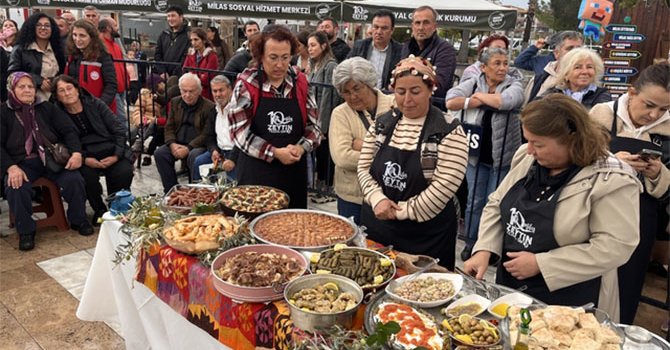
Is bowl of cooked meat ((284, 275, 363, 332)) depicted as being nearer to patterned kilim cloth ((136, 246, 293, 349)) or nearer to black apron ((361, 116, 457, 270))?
patterned kilim cloth ((136, 246, 293, 349))

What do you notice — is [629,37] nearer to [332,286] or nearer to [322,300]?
[332,286]

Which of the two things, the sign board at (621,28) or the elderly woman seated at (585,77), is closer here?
the elderly woman seated at (585,77)

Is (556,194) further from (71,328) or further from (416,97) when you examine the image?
(71,328)

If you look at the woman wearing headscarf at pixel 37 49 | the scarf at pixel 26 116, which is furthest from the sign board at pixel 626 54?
the woman wearing headscarf at pixel 37 49

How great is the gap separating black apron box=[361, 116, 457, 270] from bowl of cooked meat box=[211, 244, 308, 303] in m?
0.72

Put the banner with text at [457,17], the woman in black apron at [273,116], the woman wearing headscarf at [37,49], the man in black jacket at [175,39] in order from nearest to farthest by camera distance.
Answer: the woman in black apron at [273,116]
the woman wearing headscarf at [37,49]
the man in black jacket at [175,39]
the banner with text at [457,17]

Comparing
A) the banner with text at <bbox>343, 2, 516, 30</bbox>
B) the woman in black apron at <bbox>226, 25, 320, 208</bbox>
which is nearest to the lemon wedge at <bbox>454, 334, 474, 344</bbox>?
the woman in black apron at <bbox>226, 25, 320, 208</bbox>

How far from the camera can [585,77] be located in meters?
3.69

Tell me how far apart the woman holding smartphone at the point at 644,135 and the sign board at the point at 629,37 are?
16.8ft

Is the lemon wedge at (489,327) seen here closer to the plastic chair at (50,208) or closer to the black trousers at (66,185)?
the black trousers at (66,185)

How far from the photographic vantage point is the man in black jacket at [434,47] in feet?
15.1

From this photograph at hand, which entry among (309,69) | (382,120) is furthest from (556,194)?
(309,69)

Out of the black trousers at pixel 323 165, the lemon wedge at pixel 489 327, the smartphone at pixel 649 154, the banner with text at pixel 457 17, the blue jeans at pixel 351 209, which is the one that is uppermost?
the banner with text at pixel 457 17

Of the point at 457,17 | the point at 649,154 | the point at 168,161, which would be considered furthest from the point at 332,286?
the point at 457,17
